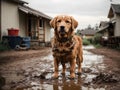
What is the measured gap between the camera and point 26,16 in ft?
84.2

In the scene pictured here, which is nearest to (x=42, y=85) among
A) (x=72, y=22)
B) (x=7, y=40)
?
(x=72, y=22)

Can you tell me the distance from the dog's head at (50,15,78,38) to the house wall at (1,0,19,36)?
48.5 ft

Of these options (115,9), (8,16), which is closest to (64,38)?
(8,16)

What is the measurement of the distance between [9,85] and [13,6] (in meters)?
17.7

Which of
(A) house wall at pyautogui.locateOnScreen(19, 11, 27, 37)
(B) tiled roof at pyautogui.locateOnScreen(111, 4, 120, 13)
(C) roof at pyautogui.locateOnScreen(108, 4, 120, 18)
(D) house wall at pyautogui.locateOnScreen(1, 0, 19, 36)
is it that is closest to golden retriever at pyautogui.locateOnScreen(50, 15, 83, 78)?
(D) house wall at pyautogui.locateOnScreen(1, 0, 19, 36)

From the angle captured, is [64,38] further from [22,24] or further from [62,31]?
[22,24]

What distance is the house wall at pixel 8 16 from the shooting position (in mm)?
20734

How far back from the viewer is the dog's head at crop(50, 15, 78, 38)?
19.5 ft

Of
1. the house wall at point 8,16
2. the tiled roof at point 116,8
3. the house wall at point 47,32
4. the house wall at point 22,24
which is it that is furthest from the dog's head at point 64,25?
the tiled roof at point 116,8

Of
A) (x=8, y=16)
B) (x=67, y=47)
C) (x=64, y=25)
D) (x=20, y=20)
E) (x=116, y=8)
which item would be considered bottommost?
(x=67, y=47)

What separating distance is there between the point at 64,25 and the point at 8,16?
53.6ft

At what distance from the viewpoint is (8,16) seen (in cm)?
2166

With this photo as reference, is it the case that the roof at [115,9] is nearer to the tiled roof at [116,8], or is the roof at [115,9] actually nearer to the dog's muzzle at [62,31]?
the tiled roof at [116,8]

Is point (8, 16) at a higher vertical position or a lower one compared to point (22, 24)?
higher
